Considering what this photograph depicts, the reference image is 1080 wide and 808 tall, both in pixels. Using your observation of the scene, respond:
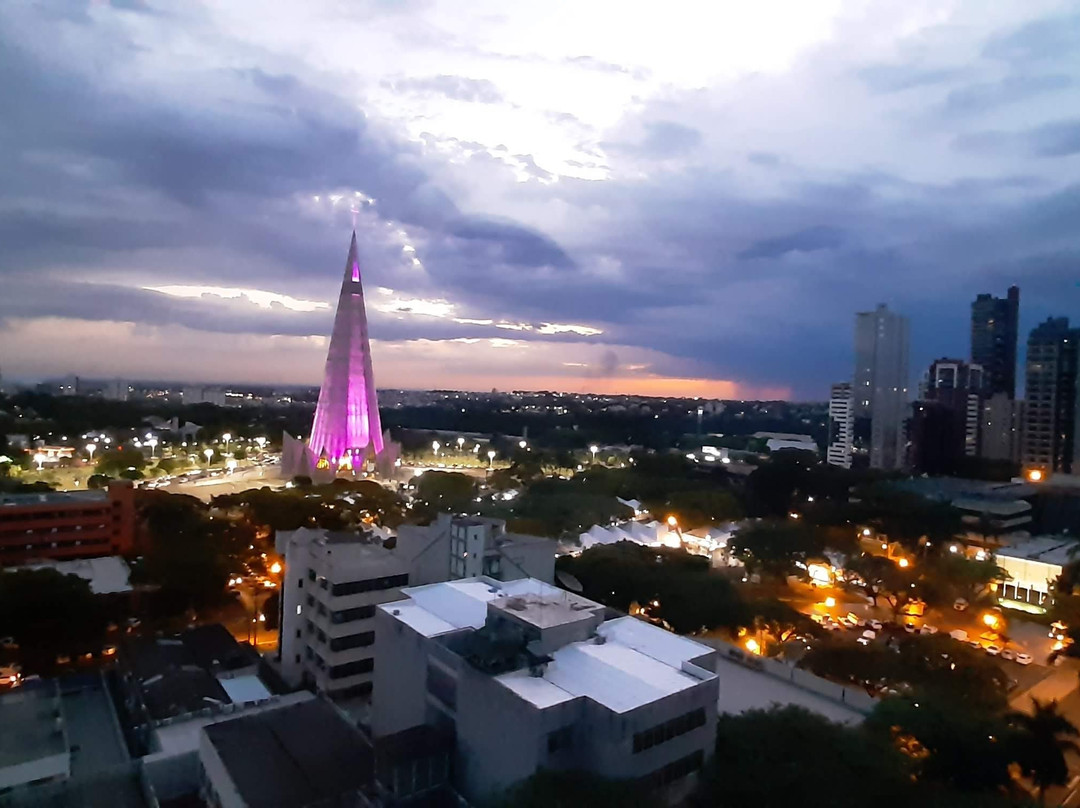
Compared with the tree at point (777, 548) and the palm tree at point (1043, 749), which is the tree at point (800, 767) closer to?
the palm tree at point (1043, 749)

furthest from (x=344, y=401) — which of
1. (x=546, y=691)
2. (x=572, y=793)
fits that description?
(x=572, y=793)

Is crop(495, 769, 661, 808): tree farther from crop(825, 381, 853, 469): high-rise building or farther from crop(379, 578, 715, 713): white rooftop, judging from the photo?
crop(825, 381, 853, 469): high-rise building

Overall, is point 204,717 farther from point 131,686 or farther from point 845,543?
point 845,543

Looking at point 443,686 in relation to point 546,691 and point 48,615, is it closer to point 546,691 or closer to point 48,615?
point 546,691

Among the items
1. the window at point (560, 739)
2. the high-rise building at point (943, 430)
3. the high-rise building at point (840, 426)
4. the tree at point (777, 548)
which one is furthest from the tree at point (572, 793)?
the high-rise building at point (840, 426)

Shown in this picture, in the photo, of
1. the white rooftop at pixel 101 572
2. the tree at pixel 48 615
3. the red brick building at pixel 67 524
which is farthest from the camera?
the red brick building at pixel 67 524

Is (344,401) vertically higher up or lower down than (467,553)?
higher up
